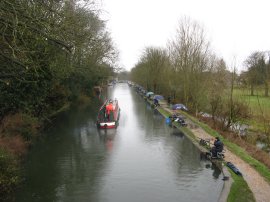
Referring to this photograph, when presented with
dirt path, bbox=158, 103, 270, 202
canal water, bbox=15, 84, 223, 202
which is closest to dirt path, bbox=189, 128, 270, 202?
dirt path, bbox=158, 103, 270, 202

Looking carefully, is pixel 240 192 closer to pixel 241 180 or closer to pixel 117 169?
pixel 241 180

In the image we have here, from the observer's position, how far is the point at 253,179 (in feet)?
42.1

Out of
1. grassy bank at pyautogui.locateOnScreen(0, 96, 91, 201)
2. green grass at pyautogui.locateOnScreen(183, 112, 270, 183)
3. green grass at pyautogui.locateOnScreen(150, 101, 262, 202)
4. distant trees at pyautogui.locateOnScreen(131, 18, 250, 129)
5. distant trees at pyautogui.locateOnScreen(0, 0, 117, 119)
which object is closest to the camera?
distant trees at pyautogui.locateOnScreen(0, 0, 117, 119)

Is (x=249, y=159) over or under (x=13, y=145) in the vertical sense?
under

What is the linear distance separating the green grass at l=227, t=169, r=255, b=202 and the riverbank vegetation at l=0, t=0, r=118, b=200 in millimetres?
7743

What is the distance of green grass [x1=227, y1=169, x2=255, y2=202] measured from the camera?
36.0ft

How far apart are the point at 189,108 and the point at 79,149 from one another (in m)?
18.7

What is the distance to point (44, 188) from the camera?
1302 cm

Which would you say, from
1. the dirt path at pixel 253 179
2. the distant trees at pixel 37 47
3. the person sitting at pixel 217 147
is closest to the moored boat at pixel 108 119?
the distant trees at pixel 37 47

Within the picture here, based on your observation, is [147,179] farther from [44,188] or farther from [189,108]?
[189,108]

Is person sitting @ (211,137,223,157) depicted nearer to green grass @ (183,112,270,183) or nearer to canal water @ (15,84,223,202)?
canal water @ (15,84,223,202)

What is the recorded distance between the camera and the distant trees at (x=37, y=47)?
745cm

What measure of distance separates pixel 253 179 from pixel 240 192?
1.62 meters

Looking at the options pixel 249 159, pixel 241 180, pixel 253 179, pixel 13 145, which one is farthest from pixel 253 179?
pixel 13 145
